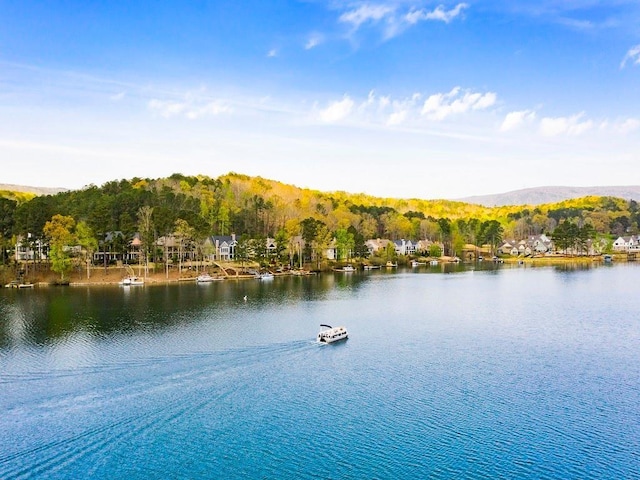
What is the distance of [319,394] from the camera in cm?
2355

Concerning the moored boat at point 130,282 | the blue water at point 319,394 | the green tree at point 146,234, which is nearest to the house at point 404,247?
the green tree at point 146,234

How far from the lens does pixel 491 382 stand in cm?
2477

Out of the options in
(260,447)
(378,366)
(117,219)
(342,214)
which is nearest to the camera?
(260,447)

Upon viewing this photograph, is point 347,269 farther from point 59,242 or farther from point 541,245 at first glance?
point 541,245

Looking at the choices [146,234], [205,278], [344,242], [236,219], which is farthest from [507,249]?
[146,234]

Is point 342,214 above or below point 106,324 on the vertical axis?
above

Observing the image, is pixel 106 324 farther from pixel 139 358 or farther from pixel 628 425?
pixel 628 425

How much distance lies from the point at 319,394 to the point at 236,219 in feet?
252

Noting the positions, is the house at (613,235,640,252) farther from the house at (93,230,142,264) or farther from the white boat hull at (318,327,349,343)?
the white boat hull at (318,327,349,343)

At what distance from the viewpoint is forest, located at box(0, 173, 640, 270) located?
7062 centimetres

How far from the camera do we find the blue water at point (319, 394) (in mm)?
17562

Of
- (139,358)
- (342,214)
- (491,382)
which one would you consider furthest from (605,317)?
(342,214)

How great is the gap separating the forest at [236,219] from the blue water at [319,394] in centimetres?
2889

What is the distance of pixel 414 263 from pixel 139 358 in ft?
261
